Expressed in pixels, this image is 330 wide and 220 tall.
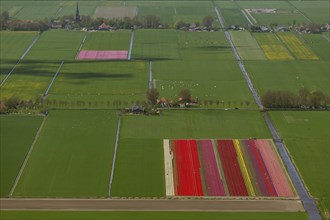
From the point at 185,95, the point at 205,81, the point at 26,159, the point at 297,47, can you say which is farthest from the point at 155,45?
the point at 26,159

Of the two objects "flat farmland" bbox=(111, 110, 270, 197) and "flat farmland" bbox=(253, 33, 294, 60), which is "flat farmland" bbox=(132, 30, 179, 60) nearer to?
"flat farmland" bbox=(253, 33, 294, 60)

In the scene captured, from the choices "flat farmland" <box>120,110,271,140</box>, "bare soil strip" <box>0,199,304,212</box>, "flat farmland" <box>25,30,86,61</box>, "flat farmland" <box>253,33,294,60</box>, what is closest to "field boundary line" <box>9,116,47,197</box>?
"bare soil strip" <box>0,199,304,212</box>

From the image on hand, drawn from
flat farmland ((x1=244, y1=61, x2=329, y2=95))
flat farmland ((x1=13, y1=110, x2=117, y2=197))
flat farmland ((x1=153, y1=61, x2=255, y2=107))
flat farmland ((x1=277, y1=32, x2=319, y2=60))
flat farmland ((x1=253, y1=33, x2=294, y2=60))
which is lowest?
flat farmland ((x1=13, y1=110, x2=117, y2=197))
